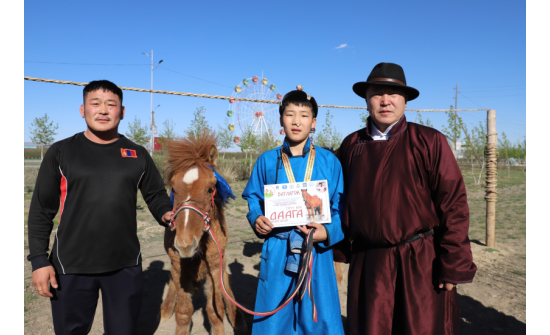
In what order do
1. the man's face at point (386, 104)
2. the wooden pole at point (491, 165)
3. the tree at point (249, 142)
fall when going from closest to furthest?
1. the man's face at point (386, 104)
2. the wooden pole at point (491, 165)
3. the tree at point (249, 142)

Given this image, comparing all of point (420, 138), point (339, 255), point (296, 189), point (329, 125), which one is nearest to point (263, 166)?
point (296, 189)

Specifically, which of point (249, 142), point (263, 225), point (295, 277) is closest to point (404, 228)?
point (295, 277)

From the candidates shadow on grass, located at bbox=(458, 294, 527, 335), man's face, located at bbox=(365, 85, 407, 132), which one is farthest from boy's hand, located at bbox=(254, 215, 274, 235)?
shadow on grass, located at bbox=(458, 294, 527, 335)

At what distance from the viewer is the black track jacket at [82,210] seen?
2.21 m

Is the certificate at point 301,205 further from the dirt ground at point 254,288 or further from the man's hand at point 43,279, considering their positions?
the dirt ground at point 254,288

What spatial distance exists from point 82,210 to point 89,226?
132mm

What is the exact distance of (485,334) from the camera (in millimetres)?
3764

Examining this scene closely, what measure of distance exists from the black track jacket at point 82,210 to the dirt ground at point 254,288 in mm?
2220

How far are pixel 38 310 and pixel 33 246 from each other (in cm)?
299

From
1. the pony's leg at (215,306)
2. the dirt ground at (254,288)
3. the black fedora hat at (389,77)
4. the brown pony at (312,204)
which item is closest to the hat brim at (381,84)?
the black fedora hat at (389,77)

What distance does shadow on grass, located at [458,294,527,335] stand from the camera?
3.83 metres

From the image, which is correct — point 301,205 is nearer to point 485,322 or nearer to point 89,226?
point 89,226

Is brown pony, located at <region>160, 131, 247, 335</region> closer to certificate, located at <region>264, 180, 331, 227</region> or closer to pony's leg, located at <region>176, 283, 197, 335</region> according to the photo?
pony's leg, located at <region>176, 283, 197, 335</region>

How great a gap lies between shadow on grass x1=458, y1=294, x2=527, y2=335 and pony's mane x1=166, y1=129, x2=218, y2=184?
12.9 ft
